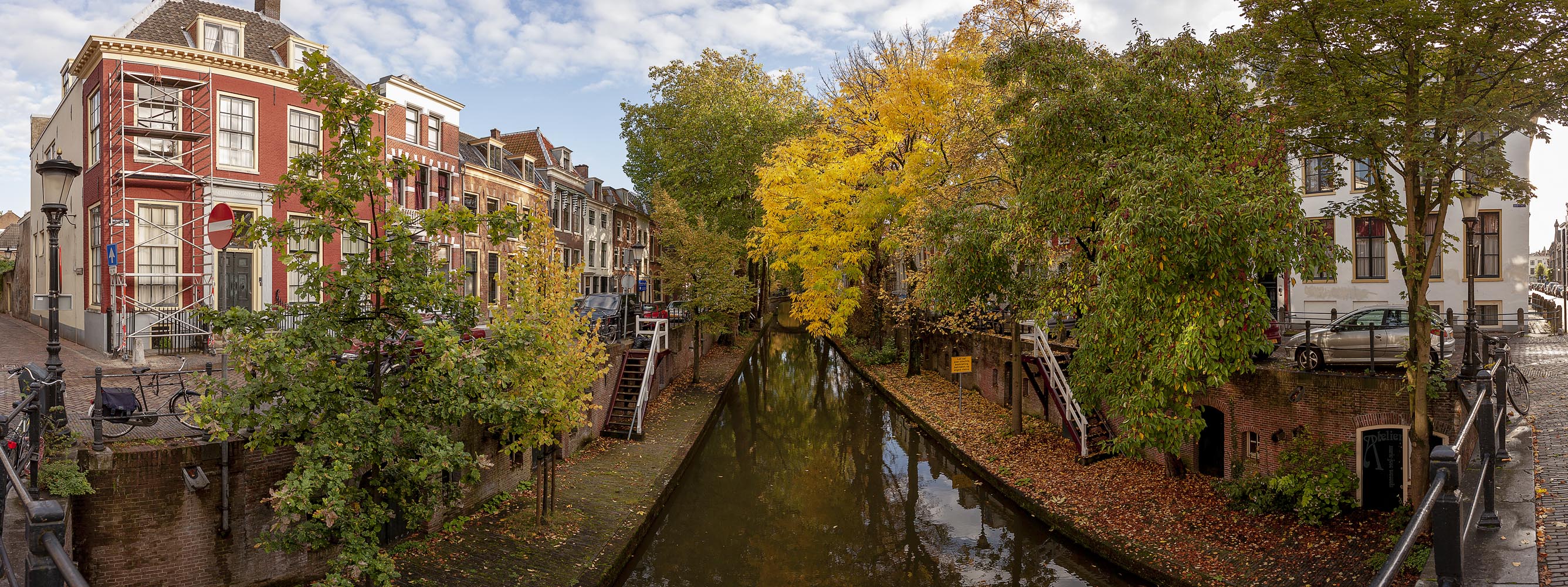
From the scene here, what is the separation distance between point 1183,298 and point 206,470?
516 inches

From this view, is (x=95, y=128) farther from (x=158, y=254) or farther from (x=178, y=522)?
(x=178, y=522)

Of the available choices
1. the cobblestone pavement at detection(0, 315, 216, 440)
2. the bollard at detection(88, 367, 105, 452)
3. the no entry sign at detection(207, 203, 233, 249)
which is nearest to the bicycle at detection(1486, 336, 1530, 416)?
the bollard at detection(88, 367, 105, 452)

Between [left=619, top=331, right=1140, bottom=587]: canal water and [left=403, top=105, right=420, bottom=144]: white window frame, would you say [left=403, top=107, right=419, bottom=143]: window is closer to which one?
[left=403, top=105, right=420, bottom=144]: white window frame

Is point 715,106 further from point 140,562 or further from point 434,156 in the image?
point 140,562

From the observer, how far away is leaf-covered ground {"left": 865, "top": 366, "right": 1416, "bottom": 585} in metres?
11.1

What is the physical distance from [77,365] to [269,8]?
15339 millimetres

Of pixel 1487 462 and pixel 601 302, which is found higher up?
pixel 601 302

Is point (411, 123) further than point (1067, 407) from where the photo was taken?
Yes

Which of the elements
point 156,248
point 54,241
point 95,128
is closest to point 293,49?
point 95,128

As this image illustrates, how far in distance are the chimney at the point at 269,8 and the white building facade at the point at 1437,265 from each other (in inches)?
1354

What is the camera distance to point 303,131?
24.4m

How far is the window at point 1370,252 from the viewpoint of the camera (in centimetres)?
2686

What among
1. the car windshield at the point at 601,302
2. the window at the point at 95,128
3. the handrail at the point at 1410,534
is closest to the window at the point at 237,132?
the window at the point at 95,128

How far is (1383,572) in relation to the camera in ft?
12.9
